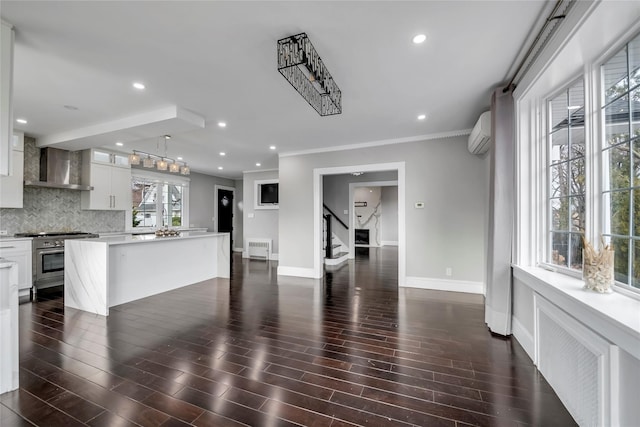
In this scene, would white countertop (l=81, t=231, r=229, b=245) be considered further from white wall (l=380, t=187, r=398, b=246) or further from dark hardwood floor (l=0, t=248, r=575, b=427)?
white wall (l=380, t=187, r=398, b=246)

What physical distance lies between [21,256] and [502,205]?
6.65 metres

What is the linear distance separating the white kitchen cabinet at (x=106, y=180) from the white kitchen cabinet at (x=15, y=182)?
919mm

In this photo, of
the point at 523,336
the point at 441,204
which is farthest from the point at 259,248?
the point at 523,336

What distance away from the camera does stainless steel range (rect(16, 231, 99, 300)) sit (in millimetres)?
4246

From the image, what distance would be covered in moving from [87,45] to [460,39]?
297 cm

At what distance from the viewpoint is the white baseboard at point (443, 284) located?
169 inches

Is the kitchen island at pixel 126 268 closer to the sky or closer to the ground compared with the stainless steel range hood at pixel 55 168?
closer to the ground

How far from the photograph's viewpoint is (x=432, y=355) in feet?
7.76

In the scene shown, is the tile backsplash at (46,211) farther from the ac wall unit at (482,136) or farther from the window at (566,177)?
the window at (566,177)

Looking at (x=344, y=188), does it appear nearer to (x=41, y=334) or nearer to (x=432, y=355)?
(x=432, y=355)

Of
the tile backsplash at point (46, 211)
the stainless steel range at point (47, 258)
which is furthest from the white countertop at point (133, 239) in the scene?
the tile backsplash at point (46, 211)

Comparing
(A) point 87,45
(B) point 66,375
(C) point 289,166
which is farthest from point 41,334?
(C) point 289,166

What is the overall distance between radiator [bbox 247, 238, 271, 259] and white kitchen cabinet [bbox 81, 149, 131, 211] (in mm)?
3236

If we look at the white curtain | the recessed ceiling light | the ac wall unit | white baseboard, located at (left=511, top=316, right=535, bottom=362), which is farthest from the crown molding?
white baseboard, located at (left=511, top=316, right=535, bottom=362)
